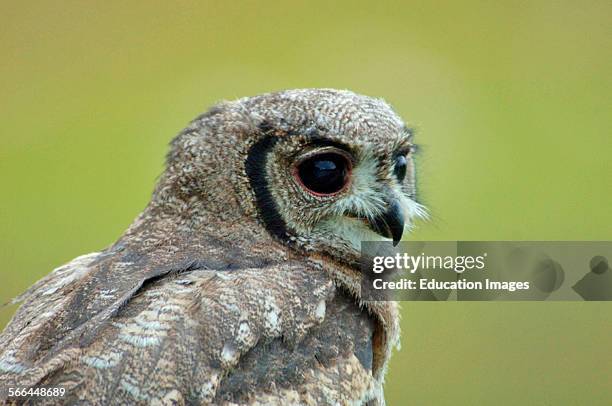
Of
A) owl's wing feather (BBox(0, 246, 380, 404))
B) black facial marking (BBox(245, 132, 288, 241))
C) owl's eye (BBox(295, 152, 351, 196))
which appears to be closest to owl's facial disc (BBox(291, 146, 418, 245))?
owl's eye (BBox(295, 152, 351, 196))

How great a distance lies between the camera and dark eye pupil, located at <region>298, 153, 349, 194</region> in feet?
12.7

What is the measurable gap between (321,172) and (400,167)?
1.62 feet

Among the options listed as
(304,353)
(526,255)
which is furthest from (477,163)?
(304,353)

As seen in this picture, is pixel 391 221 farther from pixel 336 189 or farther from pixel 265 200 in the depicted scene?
pixel 265 200

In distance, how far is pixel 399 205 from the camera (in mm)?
4066

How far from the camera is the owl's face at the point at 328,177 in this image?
3.88 metres

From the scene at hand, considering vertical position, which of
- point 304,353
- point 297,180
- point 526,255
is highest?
point 526,255

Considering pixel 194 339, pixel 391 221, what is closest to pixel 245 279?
pixel 194 339

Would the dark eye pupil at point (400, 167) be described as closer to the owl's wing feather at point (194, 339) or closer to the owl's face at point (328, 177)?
the owl's face at point (328, 177)

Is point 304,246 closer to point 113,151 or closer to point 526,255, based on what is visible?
point 526,255

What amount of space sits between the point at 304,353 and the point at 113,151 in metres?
7.16

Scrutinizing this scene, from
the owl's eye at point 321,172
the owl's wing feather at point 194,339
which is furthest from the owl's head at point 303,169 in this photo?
the owl's wing feather at point 194,339

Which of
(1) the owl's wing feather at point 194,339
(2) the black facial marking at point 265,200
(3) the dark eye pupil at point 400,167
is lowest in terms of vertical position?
(1) the owl's wing feather at point 194,339

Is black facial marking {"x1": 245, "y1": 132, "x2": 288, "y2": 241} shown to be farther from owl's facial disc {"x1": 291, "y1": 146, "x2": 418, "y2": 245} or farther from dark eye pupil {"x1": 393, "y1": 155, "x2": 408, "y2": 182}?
dark eye pupil {"x1": 393, "y1": 155, "x2": 408, "y2": 182}
